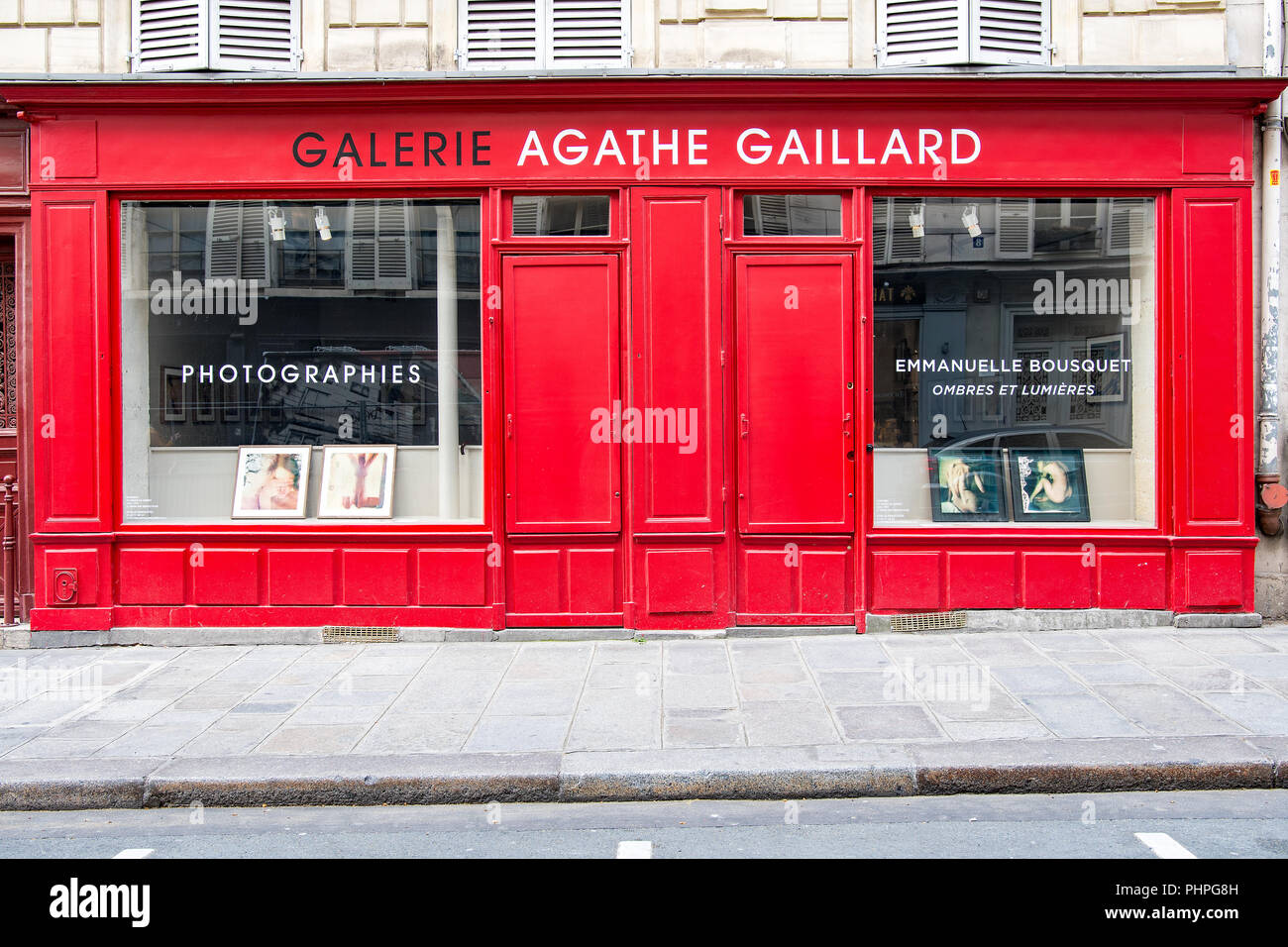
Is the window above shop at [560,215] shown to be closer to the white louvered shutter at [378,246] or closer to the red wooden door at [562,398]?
the red wooden door at [562,398]

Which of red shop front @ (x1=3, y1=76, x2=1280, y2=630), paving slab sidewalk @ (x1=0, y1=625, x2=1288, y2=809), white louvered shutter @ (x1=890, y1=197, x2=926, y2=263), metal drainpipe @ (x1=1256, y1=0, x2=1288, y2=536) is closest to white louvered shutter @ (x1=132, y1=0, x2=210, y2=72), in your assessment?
red shop front @ (x1=3, y1=76, x2=1280, y2=630)

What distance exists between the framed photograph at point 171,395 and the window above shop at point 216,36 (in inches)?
96.9

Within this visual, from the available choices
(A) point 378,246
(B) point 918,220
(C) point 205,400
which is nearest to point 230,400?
(C) point 205,400

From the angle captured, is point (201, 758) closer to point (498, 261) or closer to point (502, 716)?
point (502, 716)

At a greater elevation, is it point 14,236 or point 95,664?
point 14,236

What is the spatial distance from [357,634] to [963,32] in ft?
22.7

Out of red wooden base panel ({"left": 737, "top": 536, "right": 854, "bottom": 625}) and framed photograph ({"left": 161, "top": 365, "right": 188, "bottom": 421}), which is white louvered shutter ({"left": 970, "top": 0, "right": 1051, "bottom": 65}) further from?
framed photograph ({"left": 161, "top": 365, "right": 188, "bottom": 421})

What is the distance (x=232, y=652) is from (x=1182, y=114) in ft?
28.5

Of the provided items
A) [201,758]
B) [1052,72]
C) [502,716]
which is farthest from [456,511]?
[1052,72]

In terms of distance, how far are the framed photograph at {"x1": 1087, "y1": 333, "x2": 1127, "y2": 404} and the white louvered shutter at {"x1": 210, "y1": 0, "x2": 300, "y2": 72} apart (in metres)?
7.03

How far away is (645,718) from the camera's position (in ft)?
20.4

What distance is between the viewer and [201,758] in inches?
220

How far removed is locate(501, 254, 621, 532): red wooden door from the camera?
27.2 feet

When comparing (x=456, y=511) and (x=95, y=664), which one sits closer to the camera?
(x=95, y=664)
